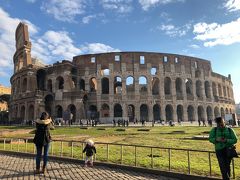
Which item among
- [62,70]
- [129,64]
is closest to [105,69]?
[129,64]

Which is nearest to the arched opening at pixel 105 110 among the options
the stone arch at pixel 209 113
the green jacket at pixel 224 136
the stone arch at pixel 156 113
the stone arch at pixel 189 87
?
the stone arch at pixel 156 113

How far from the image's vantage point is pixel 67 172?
20.3 ft

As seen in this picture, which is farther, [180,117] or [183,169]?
[180,117]

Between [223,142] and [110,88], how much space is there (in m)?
39.0

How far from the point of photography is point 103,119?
41719mm

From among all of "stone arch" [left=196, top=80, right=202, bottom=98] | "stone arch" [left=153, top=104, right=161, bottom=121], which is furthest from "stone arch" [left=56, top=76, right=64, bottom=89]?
"stone arch" [left=196, top=80, right=202, bottom=98]

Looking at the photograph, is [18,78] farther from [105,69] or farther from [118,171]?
[118,171]

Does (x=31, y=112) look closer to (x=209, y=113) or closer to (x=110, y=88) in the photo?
(x=110, y=88)

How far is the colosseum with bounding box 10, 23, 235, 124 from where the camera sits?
42031mm

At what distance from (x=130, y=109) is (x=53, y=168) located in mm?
42490

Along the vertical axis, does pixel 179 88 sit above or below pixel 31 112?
above

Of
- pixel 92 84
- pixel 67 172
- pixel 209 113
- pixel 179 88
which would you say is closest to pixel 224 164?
pixel 67 172

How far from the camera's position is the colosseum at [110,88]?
42.0 metres

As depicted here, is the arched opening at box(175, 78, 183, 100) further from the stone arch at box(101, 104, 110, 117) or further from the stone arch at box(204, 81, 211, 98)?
the stone arch at box(101, 104, 110, 117)
